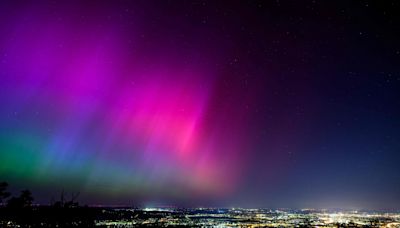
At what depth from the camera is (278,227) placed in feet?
288

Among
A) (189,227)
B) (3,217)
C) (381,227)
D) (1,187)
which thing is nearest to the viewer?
(1,187)

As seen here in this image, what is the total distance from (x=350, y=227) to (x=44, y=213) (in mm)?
75091

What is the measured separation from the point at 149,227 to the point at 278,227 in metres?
30.3

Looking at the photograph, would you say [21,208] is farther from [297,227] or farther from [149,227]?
[297,227]

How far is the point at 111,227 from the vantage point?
87.7 metres

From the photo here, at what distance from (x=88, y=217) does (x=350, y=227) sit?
6660cm

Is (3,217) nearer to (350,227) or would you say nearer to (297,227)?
(297,227)

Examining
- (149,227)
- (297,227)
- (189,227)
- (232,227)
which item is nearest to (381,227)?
(297,227)

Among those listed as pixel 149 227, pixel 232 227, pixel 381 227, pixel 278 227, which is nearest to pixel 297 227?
pixel 278 227

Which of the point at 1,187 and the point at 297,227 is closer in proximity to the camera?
the point at 1,187

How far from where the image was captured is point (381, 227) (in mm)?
94312

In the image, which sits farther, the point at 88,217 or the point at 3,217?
the point at 88,217

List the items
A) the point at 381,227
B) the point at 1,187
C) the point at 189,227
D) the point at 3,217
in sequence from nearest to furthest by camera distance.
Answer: the point at 1,187
the point at 3,217
the point at 189,227
the point at 381,227

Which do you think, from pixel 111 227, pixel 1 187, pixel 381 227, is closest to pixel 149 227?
pixel 111 227
